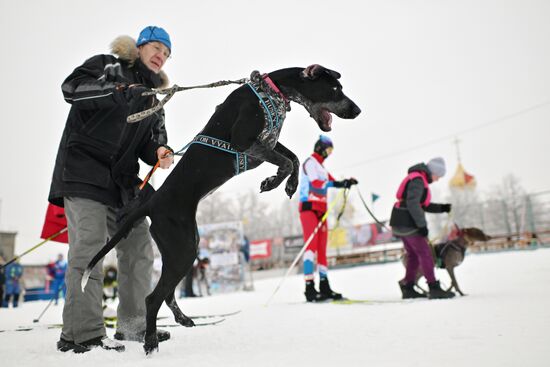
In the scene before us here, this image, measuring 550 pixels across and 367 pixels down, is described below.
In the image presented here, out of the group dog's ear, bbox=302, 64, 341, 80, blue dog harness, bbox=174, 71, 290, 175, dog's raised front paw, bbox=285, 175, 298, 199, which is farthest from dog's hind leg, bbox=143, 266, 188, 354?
dog's ear, bbox=302, 64, 341, 80

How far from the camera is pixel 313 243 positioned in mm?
5574

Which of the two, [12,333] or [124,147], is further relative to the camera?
[12,333]

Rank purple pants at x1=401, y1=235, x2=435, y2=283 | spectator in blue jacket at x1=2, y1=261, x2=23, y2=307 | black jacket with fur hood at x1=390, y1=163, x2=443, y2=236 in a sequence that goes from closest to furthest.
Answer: purple pants at x1=401, y1=235, x2=435, y2=283, black jacket with fur hood at x1=390, y1=163, x2=443, y2=236, spectator in blue jacket at x1=2, y1=261, x2=23, y2=307

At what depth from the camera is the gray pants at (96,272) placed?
254cm

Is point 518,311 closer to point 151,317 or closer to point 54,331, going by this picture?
point 151,317

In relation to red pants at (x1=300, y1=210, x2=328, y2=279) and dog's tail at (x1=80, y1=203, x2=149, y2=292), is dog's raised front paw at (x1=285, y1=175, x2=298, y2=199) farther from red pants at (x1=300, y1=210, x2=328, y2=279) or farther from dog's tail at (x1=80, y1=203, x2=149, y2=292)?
red pants at (x1=300, y1=210, x2=328, y2=279)

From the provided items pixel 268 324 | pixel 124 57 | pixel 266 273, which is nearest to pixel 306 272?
pixel 268 324

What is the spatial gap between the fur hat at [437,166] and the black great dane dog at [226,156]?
3277 millimetres

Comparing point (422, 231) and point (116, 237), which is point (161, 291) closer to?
point (116, 237)

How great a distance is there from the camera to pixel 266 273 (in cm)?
2564

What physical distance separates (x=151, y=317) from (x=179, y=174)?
793 mm

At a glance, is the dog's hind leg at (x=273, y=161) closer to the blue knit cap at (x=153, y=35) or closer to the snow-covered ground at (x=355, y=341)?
the snow-covered ground at (x=355, y=341)

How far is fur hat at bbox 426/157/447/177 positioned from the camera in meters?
5.44

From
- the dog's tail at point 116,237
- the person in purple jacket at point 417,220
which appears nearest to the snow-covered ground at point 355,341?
the dog's tail at point 116,237
